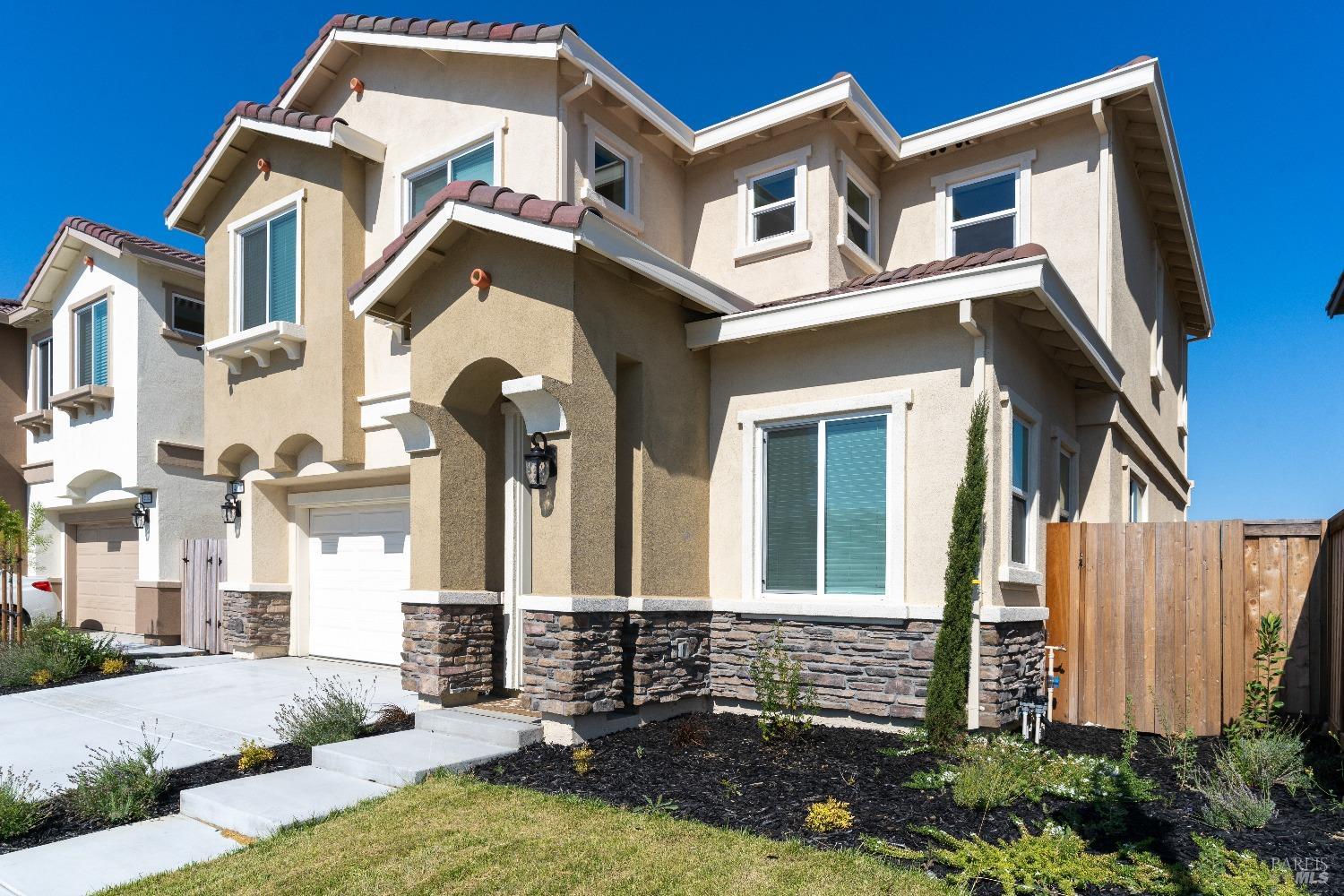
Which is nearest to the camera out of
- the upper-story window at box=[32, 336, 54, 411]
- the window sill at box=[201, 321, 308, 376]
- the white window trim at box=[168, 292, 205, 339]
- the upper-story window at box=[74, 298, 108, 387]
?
the window sill at box=[201, 321, 308, 376]

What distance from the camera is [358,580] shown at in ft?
41.6

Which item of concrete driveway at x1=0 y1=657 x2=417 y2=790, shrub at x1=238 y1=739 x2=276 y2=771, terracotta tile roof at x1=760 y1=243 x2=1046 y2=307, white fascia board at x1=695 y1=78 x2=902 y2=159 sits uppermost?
white fascia board at x1=695 y1=78 x2=902 y2=159

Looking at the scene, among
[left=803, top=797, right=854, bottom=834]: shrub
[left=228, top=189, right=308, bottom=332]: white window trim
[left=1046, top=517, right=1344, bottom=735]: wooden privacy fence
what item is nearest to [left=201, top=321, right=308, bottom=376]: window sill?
[left=228, top=189, right=308, bottom=332]: white window trim

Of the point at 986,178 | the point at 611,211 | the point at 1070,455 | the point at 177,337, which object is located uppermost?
the point at 986,178

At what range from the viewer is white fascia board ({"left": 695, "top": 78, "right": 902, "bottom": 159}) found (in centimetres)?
1059

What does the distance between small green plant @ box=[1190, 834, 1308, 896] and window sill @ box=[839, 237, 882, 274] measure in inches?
302

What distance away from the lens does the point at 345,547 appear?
42.5ft

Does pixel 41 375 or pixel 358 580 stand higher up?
pixel 41 375

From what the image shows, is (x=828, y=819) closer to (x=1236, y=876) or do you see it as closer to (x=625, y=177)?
(x=1236, y=876)

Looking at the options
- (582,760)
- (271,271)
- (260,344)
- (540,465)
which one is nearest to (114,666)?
(260,344)

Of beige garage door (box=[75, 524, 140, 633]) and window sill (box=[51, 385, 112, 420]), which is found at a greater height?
window sill (box=[51, 385, 112, 420])

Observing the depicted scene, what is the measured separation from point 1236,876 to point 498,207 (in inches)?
280

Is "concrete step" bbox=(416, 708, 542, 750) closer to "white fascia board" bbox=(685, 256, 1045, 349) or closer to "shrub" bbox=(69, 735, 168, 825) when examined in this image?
"shrub" bbox=(69, 735, 168, 825)

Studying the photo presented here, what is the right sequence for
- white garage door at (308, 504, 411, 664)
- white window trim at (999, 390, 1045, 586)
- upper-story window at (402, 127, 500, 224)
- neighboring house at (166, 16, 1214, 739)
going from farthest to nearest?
white garage door at (308, 504, 411, 664) < upper-story window at (402, 127, 500, 224) < white window trim at (999, 390, 1045, 586) < neighboring house at (166, 16, 1214, 739)
